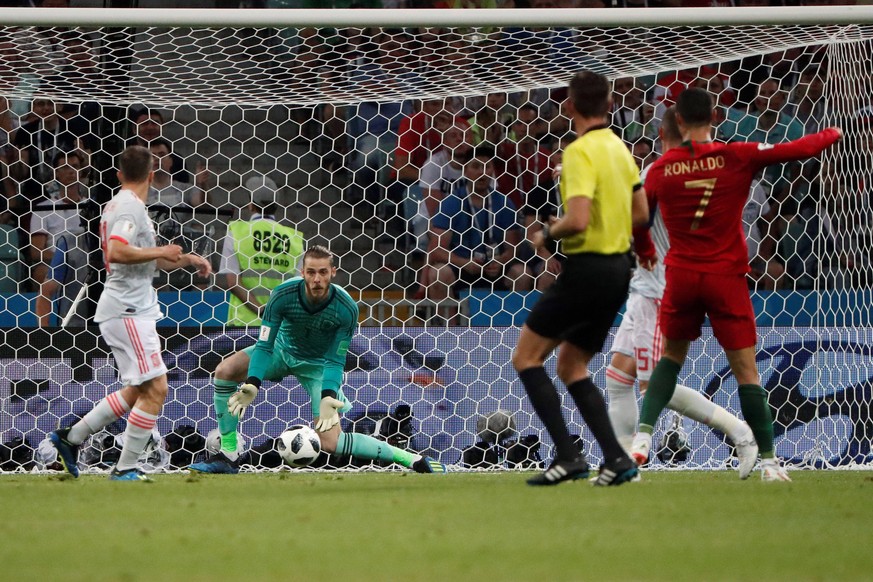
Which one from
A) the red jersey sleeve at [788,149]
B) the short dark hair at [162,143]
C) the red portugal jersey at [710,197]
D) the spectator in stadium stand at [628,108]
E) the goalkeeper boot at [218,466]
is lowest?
the goalkeeper boot at [218,466]

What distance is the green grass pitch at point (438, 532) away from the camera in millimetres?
3221

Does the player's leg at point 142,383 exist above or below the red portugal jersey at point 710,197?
below

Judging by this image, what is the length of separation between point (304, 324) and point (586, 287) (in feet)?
9.37

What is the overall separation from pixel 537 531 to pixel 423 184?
592 centimetres

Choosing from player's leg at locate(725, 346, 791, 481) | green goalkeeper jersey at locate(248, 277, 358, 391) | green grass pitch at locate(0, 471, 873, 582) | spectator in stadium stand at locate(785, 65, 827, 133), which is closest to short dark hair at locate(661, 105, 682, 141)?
player's leg at locate(725, 346, 791, 481)

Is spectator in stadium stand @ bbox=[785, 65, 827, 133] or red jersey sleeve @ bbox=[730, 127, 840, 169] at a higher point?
→ red jersey sleeve @ bbox=[730, 127, 840, 169]

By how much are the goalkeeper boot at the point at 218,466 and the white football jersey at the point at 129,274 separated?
154 centimetres

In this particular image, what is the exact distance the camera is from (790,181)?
376 inches

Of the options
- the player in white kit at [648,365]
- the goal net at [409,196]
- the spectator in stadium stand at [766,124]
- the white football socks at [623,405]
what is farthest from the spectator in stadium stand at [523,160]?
the white football socks at [623,405]

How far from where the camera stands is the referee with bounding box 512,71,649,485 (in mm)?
5305

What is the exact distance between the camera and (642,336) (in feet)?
22.5

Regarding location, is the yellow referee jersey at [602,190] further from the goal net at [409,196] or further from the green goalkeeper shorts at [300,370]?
the green goalkeeper shorts at [300,370]

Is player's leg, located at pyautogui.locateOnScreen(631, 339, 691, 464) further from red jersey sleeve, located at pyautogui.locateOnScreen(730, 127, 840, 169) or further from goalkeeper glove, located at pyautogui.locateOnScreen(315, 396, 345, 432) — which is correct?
goalkeeper glove, located at pyautogui.locateOnScreen(315, 396, 345, 432)

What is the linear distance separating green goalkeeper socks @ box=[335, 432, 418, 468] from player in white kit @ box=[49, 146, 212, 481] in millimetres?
1274
